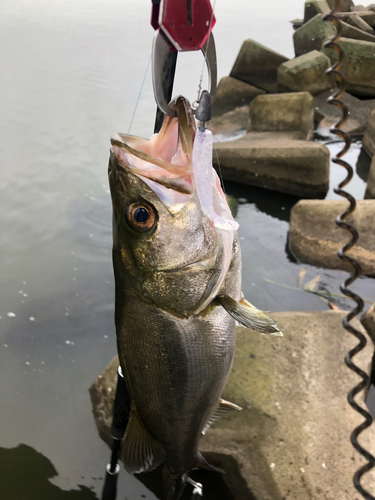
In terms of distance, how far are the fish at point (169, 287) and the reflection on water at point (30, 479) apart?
5.35 feet

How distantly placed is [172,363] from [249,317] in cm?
36

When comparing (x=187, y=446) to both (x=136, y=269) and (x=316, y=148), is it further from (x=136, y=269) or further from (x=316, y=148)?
(x=316, y=148)

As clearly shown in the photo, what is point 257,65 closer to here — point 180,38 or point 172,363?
point 180,38

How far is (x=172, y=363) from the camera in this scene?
145 centimetres

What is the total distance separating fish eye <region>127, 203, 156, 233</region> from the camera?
127 centimetres

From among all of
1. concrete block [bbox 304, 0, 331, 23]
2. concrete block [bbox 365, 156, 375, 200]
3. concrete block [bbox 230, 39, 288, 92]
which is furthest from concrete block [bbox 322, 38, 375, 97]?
concrete block [bbox 304, 0, 331, 23]

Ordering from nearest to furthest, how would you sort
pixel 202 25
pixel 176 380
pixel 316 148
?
pixel 202 25 < pixel 176 380 < pixel 316 148

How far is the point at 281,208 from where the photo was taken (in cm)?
646

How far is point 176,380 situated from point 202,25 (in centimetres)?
116

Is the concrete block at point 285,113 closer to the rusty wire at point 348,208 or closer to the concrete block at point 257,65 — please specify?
the concrete block at point 257,65

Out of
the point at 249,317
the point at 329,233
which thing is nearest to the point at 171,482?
the point at 249,317

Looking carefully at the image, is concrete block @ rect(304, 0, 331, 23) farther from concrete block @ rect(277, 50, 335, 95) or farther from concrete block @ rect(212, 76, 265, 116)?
concrete block @ rect(277, 50, 335, 95)

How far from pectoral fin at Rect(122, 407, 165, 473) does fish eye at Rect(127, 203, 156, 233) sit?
0.76 m

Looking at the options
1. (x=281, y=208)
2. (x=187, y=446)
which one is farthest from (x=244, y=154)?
(x=187, y=446)
